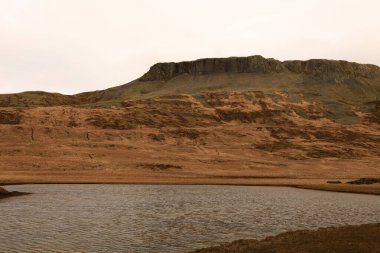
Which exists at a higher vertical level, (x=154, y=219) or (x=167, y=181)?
(x=154, y=219)

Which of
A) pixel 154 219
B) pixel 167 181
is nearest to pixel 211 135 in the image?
pixel 167 181

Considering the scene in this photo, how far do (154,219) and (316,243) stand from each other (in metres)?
13.3

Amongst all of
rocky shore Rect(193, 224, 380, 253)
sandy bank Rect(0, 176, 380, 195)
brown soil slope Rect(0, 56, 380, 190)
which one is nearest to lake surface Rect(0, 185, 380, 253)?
rocky shore Rect(193, 224, 380, 253)

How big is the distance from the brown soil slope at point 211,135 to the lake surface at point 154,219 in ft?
80.5

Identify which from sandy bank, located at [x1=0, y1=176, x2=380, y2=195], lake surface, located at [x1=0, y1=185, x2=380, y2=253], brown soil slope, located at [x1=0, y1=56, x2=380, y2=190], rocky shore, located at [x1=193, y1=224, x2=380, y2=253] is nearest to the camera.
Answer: rocky shore, located at [x1=193, y1=224, x2=380, y2=253]

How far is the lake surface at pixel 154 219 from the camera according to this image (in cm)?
2288

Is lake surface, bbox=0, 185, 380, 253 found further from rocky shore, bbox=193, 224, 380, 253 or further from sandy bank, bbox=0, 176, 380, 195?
sandy bank, bbox=0, 176, 380, 195

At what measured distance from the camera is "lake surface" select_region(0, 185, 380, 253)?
22.9 m

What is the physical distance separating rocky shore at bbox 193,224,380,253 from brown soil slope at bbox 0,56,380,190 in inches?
1747

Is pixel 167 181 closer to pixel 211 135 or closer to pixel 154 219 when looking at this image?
pixel 154 219

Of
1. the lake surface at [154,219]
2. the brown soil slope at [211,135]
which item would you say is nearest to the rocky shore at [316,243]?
the lake surface at [154,219]

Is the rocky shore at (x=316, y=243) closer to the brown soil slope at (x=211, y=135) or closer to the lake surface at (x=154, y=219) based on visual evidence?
the lake surface at (x=154, y=219)

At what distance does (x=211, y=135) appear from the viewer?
4823 inches

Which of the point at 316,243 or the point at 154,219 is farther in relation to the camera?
the point at 154,219
